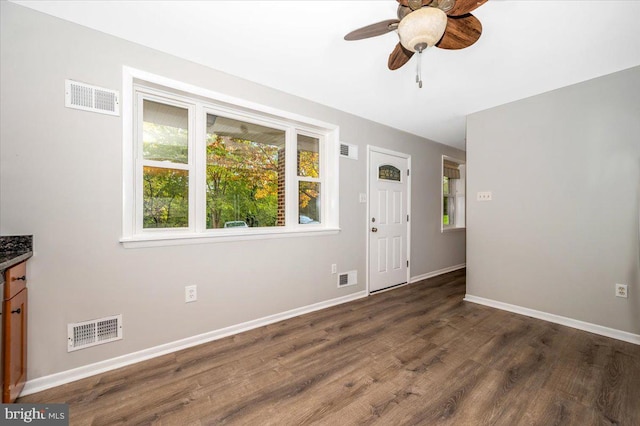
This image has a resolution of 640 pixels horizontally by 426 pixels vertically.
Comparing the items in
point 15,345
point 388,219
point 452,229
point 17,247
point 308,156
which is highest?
point 308,156

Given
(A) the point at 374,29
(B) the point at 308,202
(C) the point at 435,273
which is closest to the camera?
(A) the point at 374,29

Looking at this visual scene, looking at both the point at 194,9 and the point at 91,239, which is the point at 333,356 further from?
the point at 194,9

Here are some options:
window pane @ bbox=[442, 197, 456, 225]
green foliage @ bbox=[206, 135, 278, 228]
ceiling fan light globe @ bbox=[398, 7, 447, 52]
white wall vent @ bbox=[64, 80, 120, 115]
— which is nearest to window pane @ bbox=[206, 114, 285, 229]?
green foliage @ bbox=[206, 135, 278, 228]

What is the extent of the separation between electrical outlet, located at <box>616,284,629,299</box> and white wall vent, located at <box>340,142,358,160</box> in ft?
9.79

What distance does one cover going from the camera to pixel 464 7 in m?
1.44

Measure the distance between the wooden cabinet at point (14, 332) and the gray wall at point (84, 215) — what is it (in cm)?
10

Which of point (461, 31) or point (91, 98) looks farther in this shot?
point (91, 98)

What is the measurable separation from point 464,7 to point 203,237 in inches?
99.4

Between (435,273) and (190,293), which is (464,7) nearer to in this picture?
(190,293)

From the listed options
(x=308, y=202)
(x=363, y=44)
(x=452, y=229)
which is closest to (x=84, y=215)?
(x=308, y=202)

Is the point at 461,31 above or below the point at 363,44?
below

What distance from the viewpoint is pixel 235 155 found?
2.72 metres

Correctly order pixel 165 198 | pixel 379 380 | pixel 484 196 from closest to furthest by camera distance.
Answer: pixel 379 380 < pixel 165 198 < pixel 484 196

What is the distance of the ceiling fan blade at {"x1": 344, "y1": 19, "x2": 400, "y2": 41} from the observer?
1577 mm
